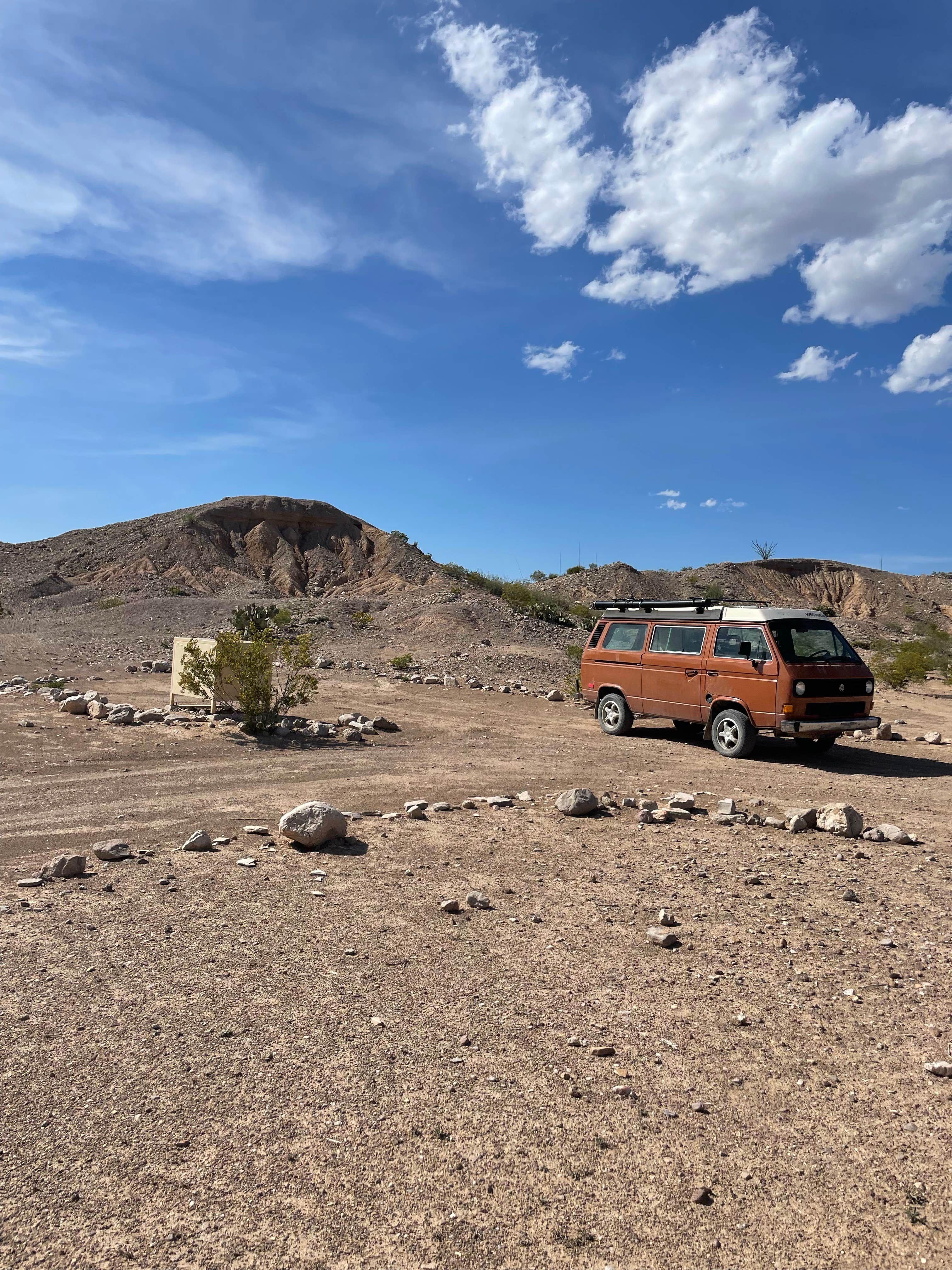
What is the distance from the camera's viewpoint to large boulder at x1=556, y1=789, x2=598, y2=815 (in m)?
7.62

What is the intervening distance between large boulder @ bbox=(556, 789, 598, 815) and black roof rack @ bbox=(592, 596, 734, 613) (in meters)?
4.76

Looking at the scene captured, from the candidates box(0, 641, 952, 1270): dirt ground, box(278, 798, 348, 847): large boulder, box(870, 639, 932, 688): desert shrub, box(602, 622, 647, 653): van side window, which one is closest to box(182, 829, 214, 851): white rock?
box(0, 641, 952, 1270): dirt ground

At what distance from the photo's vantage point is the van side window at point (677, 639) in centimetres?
1191

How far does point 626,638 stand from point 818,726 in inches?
146

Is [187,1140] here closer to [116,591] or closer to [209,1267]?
[209,1267]

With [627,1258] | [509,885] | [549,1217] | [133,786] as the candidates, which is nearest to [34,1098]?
[549,1217]

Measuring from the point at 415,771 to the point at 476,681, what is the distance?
1141cm

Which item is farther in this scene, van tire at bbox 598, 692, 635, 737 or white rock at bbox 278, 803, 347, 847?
van tire at bbox 598, 692, 635, 737

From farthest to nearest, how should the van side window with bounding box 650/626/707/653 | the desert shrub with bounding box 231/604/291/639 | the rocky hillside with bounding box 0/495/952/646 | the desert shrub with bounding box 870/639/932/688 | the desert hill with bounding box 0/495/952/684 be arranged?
the rocky hillside with bounding box 0/495/952/646
the desert hill with bounding box 0/495/952/684
the desert shrub with bounding box 870/639/932/688
the desert shrub with bounding box 231/604/291/639
the van side window with bounding box 650/626/707/653

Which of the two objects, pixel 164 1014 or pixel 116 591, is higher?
pixel 116 591

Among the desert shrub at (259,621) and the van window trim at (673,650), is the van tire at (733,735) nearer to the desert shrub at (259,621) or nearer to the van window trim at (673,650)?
the van window trim at (673,650)

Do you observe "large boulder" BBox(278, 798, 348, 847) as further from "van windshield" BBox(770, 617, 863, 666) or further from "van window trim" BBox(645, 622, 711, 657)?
"van window trim" BBox(645, 622, 711, 657)

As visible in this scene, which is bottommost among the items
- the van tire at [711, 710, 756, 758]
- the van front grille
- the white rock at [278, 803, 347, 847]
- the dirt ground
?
the dirt ground

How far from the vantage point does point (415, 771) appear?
10.1 m
